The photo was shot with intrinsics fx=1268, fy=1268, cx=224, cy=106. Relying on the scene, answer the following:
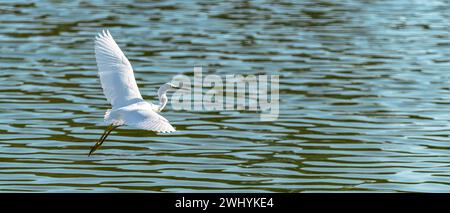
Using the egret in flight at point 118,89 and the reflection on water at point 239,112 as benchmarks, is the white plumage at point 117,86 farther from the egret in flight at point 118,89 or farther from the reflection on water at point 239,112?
the reflection on water at point 239,112

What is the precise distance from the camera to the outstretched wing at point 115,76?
13.5m

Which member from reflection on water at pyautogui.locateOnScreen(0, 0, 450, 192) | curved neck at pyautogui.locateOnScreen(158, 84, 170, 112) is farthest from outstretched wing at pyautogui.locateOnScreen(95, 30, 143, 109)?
reflection on water at pyautogui.locateOnScreen(0, 0, 450, 192)

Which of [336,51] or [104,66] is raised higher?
[104,66]

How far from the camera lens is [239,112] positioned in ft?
59.2

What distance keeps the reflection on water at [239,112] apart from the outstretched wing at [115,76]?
94 centimetres

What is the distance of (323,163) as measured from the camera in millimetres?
14797

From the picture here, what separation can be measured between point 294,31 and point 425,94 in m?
7.30

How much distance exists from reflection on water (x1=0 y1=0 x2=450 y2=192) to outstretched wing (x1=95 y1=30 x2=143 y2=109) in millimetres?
937

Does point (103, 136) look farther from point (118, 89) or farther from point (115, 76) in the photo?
point (115, 76)
